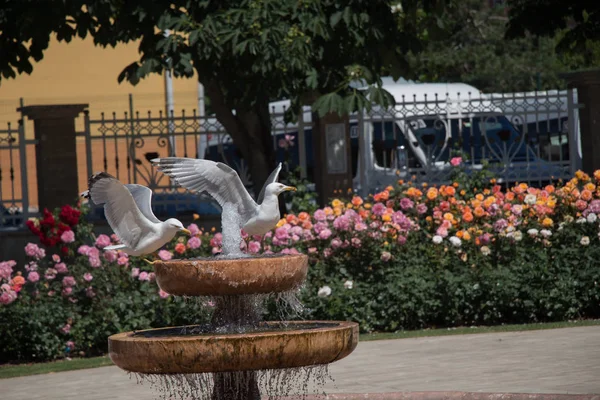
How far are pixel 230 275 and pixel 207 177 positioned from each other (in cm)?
58

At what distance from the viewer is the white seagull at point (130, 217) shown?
593 cm

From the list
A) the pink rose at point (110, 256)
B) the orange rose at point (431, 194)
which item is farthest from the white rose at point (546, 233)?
the pink rose at point (110, 256)

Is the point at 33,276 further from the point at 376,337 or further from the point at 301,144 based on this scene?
the point at 301,144

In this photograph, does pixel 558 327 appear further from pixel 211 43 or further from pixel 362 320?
pixel 211 43

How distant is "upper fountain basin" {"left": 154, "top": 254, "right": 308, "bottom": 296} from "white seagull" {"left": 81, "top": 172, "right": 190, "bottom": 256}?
0.27 m

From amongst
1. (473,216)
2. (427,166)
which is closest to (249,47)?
(473,216)

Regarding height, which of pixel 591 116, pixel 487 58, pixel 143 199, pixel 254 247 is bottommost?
pixel 254 247

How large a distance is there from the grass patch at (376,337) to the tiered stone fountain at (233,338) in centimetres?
319

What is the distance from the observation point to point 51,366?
30.2ft

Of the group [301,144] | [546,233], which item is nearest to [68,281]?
[546,233]

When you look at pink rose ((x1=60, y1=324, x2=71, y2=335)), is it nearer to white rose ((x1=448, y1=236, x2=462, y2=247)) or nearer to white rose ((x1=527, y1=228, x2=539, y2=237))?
white rose ((x1=448, y1=236, x2=462, y2=247))

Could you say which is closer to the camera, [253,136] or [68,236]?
[68,236]

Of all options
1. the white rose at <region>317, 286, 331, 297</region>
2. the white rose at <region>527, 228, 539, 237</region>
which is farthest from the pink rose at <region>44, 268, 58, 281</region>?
the white rose at <region>527, 228, 539, 237</region>

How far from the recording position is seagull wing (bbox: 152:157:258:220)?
19.1ft
